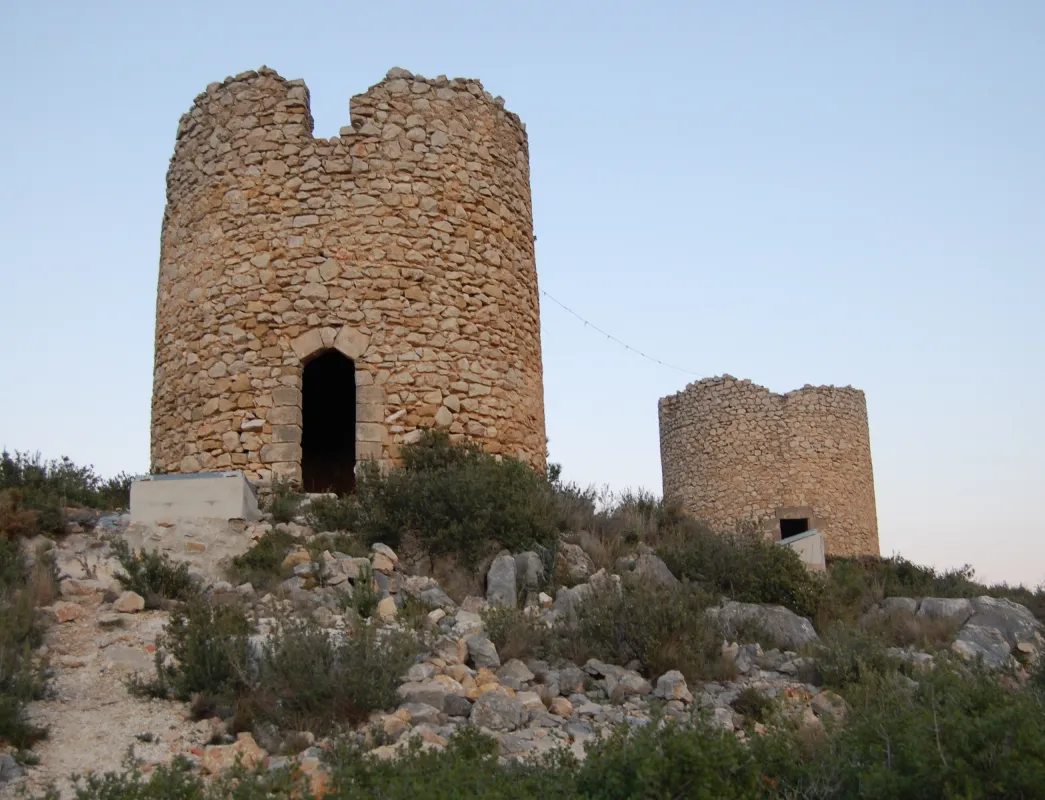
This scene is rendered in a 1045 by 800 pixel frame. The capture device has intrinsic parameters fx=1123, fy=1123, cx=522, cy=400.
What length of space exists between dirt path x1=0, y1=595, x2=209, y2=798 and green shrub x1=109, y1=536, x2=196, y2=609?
0.29 metres

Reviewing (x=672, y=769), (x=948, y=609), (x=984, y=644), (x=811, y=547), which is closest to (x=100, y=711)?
(x=672, y=769)

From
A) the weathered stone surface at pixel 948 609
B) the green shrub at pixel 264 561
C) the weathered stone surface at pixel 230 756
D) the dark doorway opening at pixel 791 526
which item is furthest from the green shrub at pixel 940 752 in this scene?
the dark doorway opening at pixel 791 526

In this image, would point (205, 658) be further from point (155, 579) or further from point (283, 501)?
point (283, 501)

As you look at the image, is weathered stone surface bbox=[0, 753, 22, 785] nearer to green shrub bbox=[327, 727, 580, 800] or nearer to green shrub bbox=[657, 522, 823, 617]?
green shrub bbox=[327, 727, 580, 800]

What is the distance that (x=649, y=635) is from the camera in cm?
713

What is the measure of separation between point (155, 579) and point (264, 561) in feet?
2.75

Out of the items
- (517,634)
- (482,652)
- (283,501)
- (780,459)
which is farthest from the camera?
(780,459)

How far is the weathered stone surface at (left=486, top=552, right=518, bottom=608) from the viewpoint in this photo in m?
8.01

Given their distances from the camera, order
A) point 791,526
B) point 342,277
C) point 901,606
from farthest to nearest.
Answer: point 791,526 < point 342,277 < point 901,606

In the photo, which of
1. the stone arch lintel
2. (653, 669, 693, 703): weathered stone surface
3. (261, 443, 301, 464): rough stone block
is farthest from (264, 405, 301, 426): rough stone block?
(653, 669, 693, 703): weathered stone surface

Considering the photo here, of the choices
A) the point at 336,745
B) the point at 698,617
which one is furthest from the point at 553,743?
the point at 698,617

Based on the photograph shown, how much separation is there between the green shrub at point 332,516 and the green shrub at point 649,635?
95.3 inches

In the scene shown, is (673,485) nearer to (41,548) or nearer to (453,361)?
(453,361)

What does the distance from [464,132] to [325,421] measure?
4333mm
